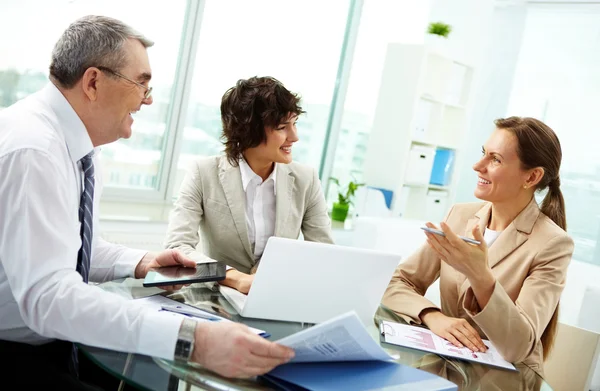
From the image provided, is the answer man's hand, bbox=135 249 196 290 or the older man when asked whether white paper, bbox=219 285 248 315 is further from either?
the older man

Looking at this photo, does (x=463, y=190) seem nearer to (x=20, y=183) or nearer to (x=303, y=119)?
(x=303, y=119)

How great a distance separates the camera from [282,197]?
258 cm

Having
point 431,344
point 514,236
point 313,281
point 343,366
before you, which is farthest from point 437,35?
point 343,366

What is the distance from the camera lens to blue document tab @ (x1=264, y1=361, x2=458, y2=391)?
124 centimetres

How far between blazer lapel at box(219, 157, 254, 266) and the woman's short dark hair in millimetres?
61

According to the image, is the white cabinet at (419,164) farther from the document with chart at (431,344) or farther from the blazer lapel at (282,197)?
the document with chart at (431,344)

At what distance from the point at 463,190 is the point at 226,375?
A: 5.72 m

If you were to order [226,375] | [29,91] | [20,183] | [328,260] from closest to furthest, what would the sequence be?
1. [226,375]
2. [20,183]
3. [328,260]
4. [29,91]

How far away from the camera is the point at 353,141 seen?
6.01 metres

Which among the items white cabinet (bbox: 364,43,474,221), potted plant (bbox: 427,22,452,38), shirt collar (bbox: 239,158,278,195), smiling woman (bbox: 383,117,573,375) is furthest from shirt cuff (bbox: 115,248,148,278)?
potted plant (bbox: 427,22,452,38)

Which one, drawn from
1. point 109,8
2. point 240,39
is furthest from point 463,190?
point 109,8

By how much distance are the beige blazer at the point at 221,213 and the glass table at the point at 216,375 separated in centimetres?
56

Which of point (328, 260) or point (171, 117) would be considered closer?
point (328, 260)

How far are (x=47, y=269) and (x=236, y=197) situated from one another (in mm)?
1202
